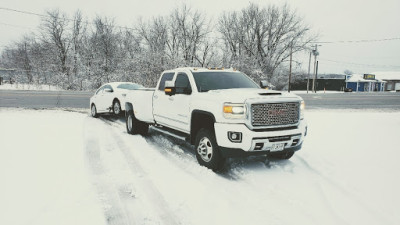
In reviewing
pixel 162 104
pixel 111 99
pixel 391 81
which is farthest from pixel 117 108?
pixel 391 81

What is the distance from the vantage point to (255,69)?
44.9 metres

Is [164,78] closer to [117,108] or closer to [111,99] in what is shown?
[117,108]

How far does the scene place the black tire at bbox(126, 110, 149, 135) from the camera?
335 inches

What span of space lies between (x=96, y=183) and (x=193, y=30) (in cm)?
4653

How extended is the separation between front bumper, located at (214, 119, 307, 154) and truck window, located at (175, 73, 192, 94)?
1.32 meters

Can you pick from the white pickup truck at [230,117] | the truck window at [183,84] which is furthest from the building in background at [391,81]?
the truck window at [183,84]

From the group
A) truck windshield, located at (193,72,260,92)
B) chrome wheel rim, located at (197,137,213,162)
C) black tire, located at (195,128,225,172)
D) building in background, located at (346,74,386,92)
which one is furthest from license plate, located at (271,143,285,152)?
building in background, located at (346,74,386,92)

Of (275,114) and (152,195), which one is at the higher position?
(275,114)

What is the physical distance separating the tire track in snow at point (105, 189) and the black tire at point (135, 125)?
5.03ft

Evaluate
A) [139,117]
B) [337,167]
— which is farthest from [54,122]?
[337,167]

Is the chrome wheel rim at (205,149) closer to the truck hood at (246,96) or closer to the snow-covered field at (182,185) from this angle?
the snow-covered field at (182,185)

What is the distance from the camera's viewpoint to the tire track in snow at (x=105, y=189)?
138 inches

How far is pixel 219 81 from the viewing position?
6188mm

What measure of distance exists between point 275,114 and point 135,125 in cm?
493
